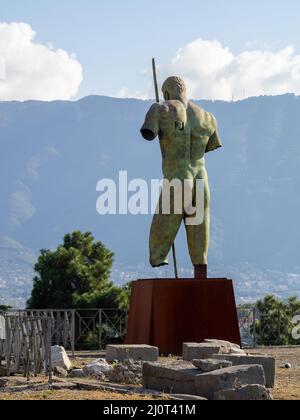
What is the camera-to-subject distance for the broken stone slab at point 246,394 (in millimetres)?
10263

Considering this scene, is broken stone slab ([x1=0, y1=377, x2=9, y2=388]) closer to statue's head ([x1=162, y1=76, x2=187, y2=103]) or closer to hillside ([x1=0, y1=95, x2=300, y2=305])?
statue's head ([x1=162, y1=76, x2=187, y2=103])

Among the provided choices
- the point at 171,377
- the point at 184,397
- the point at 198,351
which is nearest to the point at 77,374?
the point at 198,351

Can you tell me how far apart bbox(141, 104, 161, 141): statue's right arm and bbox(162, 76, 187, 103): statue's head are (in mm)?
781

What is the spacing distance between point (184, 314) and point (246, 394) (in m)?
6.36

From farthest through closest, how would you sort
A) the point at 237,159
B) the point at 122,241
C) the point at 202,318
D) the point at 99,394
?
the point at 237,159 < the point at 122,241 < the point at 202,318 < the point at 99,394

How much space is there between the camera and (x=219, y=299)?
660 inches

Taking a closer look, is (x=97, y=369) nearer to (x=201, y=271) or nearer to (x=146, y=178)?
(x=201, y=271)

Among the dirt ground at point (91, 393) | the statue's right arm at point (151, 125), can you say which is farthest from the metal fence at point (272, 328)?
the dirt ground at point (91, 393)

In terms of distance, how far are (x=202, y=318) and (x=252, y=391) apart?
6.34m

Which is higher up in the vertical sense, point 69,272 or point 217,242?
point 217,242

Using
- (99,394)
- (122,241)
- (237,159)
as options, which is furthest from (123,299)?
(237,159)

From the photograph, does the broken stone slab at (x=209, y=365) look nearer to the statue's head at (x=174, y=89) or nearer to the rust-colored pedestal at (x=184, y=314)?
the rust-colored pedestal at (x=184, y=314)

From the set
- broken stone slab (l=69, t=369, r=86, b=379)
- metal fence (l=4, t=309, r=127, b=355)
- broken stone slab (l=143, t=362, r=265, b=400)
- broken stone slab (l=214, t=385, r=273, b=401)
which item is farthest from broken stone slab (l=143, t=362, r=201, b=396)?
metal fence (l=4, t=309, r=127, b=355)

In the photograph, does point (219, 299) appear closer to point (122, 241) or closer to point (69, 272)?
point (69, 272)
